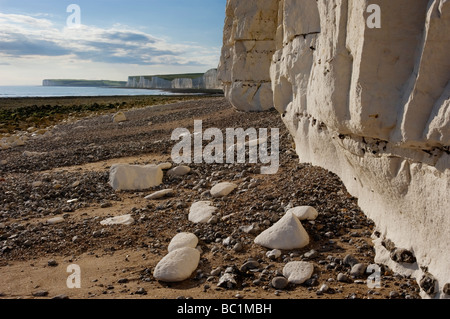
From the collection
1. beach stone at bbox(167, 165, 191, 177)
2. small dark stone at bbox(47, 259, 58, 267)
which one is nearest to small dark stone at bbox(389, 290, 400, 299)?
small dark stone at bbox(47, 259, 58, 267)

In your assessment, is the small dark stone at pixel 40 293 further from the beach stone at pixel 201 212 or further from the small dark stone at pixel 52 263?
the beach stone at pixel 201 212

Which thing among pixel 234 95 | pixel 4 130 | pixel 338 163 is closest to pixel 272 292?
pixel 338 163

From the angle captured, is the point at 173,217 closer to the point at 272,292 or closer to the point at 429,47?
the point at 272,292

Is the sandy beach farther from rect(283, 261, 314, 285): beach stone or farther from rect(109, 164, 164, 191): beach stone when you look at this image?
rect(109, 164, 164, 191): beach stone

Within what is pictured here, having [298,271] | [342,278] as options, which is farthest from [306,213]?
[342,278]

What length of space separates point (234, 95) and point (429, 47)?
44.0ft

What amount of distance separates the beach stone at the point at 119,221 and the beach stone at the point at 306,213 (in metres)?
2.24

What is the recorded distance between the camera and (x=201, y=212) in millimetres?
5047

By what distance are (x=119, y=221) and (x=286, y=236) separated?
246cm

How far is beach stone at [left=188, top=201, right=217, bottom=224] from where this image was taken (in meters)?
4.88

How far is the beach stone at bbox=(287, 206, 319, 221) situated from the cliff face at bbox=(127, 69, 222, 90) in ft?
187

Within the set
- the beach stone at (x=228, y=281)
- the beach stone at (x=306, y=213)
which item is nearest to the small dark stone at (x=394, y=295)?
the beach stone at (x=228, y=281)

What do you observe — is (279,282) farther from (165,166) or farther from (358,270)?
(165,166)

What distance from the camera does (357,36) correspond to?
326 centimetres
